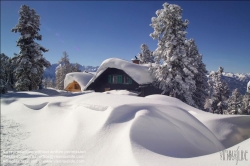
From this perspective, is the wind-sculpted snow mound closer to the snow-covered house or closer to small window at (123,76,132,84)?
the snow-covered house

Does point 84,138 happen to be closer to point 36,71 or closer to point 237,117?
point 237,117

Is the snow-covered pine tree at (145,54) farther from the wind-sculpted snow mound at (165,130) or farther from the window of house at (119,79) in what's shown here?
the wind-sculpted snow mound at (165,130)

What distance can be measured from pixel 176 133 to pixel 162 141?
776 mm

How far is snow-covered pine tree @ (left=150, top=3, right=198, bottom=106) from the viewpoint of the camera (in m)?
16.2

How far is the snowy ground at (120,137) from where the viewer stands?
3.48m

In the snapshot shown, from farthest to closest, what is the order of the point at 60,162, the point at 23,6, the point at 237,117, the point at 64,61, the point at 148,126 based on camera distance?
1. the point at 64,61
2. the point at 23,6
3. the point at 237,117
4. the point at 148,126
5. the point at 60,162

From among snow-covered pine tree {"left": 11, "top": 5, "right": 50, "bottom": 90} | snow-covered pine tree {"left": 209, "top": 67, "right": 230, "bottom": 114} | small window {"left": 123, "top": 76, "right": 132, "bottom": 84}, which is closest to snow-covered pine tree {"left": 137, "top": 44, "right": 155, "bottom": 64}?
snow-covered pine tree {"left": 209, "top": 67, "right": 230, "bottom": 114}

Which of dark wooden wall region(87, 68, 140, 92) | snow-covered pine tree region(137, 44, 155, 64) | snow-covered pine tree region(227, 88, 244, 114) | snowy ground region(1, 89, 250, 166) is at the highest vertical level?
snow-covered pine tree region(137, 44, 155, 64)

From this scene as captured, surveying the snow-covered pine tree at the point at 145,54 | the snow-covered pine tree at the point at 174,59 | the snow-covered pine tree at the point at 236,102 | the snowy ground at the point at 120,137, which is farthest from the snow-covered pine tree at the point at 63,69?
the snow-covered pine tree at the point at 236,102

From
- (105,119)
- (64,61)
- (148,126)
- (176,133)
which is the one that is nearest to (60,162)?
(105,119)

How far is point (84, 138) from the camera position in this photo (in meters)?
4.45

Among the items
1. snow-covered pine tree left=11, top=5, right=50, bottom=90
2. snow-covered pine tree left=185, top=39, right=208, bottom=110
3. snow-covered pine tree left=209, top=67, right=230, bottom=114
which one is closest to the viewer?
snow-covered pine tree left=11, top=5, right=50, bottom=90

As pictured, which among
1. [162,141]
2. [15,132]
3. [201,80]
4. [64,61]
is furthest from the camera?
[64,61]

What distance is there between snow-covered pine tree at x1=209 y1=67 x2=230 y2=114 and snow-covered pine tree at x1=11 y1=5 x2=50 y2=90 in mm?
27972
